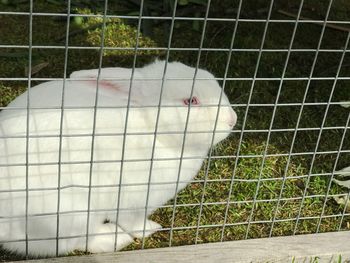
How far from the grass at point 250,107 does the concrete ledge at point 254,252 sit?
89 mm

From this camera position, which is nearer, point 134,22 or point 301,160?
point 301,160

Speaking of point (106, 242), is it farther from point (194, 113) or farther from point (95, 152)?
point (194, 113)

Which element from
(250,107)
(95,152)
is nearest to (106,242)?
(95,152)

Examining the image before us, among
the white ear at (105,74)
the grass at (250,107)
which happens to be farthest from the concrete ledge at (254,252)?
the white ear at (105,74)

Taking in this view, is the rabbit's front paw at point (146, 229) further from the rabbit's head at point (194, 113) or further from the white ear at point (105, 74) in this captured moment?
the white ear at point (105, 74)

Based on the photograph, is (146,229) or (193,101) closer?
(193,101)

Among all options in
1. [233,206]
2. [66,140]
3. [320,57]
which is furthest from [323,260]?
[320,57]

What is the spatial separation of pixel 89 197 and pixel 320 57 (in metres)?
2.59

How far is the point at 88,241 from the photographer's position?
8.05 ft

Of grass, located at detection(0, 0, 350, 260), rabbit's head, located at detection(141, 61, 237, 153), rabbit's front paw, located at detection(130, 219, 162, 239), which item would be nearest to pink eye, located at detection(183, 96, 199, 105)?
rabbit's head, located at detection(141, 61, 237, 153)

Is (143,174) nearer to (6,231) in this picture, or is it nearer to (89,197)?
(89,197)

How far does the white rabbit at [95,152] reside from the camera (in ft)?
6.95

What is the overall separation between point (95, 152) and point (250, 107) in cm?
166

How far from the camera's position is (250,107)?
365cm
